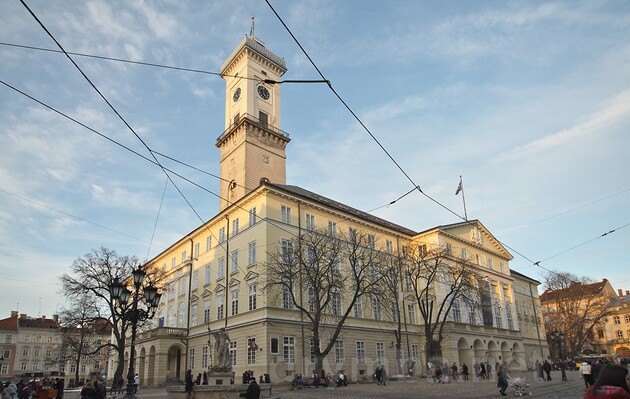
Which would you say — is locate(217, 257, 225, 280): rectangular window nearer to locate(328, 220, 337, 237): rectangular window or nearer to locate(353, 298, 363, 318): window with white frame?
locate(328, 220, 337, 237): rectangular window

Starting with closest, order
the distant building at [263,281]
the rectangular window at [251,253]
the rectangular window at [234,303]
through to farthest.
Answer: the distant building at [263,281] < the rectangular window at [251,253] < the rectangular window at [234,303]

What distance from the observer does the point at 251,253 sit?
3962 centimetres

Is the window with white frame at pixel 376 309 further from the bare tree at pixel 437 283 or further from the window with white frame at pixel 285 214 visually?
the window with white frame at pixel 285 214

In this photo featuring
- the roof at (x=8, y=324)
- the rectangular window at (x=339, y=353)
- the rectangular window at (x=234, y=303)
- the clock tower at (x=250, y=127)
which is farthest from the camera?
the roof at (x=8, y=324)

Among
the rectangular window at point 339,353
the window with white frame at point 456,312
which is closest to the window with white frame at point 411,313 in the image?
the window with white frame at point 456,312

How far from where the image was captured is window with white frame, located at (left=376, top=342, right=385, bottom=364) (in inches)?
1725

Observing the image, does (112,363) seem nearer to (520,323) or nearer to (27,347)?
(27,347)

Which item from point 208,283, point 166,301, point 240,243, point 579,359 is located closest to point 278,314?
point 240,243

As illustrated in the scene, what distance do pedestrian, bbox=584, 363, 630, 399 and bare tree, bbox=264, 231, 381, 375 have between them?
89.4 feet

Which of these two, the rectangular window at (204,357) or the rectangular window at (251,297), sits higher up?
the rectangular window at (251,297)

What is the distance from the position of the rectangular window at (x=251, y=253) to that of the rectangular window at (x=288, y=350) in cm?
699

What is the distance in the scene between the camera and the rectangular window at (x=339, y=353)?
39.7 m

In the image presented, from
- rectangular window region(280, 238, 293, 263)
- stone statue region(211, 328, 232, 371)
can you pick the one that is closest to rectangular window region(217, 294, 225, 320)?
rectangular window region(280, 238, 293, 263)

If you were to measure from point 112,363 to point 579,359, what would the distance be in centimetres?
6321
